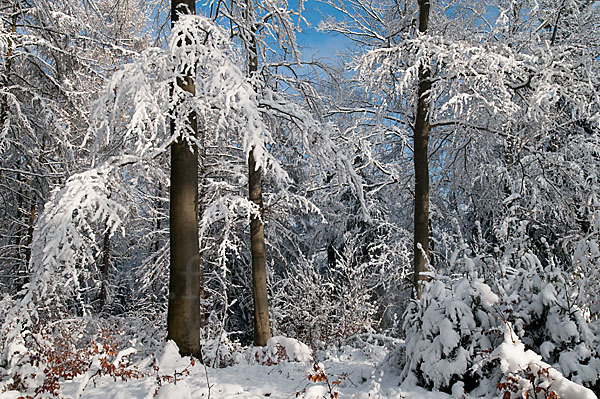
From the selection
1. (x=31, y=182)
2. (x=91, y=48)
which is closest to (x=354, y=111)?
(x=91, y=48)

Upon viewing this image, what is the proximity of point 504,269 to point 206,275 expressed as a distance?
953 centimetres

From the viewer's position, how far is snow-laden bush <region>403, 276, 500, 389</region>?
12.5ft

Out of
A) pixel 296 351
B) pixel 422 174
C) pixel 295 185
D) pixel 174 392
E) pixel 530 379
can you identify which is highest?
pixel 422 174

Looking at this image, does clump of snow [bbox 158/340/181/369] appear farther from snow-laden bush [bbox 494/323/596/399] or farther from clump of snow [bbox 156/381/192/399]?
snow-laden bush [bbox 494/323/596/399]

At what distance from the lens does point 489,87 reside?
277 inches

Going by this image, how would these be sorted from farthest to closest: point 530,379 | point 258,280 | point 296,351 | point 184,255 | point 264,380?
point 258,280
point 296,351
point 184,255
point 264,380
point 530,379

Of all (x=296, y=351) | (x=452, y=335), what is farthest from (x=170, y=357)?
(x=452, y=335)

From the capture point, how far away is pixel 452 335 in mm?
3877

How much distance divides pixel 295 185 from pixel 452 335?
4573 mm

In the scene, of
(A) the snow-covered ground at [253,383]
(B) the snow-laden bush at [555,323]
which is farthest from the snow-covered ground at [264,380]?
(B) the snow-laden bush at [555,323]

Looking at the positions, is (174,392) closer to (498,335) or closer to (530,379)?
(530,379)

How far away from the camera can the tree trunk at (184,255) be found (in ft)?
17.9

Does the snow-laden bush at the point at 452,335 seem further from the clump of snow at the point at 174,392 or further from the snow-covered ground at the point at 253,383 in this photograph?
the clump of snow at the point at 174,392

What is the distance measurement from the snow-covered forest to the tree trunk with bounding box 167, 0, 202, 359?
26 millimetres
